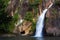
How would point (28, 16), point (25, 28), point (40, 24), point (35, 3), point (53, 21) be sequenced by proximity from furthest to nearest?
point (35, 3)
point (28, 16)
point (25, 28)
point (40, 24)
point (53, 21)

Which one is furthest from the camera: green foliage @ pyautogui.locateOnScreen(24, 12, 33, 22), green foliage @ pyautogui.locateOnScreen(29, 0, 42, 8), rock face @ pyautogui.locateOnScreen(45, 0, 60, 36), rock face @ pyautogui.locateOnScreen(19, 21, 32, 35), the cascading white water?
green foliage @ pyautogui.locateOnScreen(29, 0, 42, 8)

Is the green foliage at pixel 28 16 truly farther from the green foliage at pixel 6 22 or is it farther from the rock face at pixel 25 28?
the green foliage at pixel 6 22

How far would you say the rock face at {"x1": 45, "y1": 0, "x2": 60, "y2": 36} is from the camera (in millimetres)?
37406

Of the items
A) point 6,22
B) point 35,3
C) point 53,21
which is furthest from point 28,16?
point 53,21

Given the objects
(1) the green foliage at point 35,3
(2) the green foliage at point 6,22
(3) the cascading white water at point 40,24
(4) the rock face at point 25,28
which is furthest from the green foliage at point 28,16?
(2) the green foliage at point 6,22

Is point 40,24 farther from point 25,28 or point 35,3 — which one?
point 35,3

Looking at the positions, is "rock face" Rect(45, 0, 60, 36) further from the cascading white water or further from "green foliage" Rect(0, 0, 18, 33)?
"green foliage" Rect(0, 0, 18, 33)

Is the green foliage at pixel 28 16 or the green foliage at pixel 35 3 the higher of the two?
the green foliage at pixel 35 3

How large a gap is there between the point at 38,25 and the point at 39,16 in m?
1.70

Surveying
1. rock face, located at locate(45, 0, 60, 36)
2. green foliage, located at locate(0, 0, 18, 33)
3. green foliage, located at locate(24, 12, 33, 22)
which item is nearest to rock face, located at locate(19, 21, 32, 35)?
green foliage, located at locate(24, 12, 33, 22)

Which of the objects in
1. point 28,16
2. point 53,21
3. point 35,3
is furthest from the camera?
point 35,3

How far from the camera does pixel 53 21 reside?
124 ft

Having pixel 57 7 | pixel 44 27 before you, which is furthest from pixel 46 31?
pixel 57 7

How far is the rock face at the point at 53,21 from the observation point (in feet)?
123
